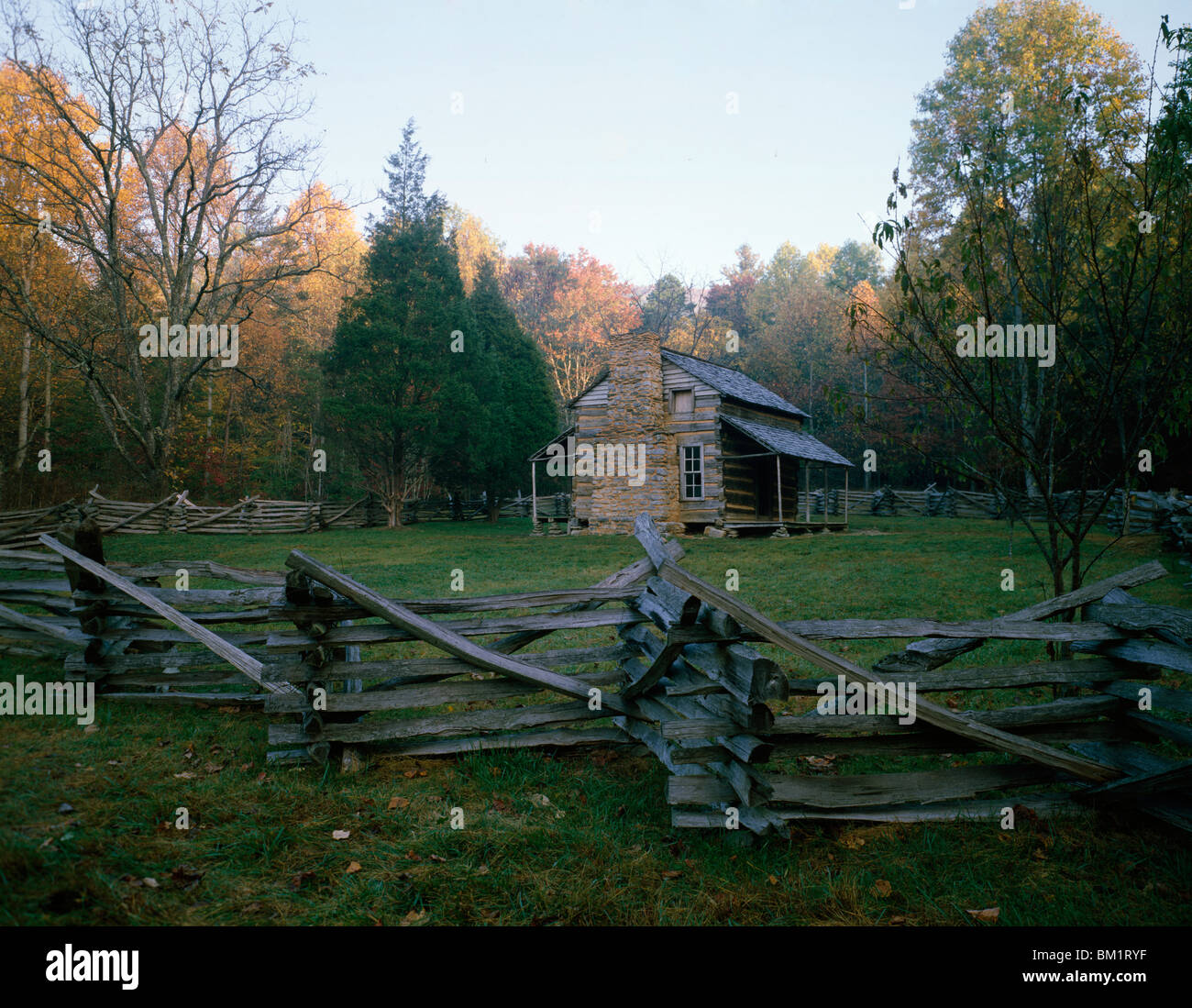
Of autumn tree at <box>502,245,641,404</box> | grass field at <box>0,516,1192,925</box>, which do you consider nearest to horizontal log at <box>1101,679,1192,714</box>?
grass field at <box>0,516,1192,925</box>

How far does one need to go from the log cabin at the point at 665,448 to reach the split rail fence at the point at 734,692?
18.0 metres

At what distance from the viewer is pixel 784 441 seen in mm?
24547

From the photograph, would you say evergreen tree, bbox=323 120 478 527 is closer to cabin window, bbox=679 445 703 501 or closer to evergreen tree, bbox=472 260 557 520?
evergreen tree, bbox=472 260 557 520

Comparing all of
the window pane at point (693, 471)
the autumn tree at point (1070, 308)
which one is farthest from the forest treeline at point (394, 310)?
the window pane at point (693, 471)

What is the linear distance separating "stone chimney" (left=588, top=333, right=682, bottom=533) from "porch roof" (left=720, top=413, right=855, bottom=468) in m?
2.41

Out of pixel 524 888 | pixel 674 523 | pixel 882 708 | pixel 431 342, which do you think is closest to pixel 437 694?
pixel 524 888

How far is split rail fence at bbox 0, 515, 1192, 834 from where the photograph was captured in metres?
3.68

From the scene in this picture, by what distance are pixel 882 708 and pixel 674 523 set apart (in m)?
19.4

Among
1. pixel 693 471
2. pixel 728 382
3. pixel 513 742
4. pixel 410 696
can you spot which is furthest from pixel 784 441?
pixel 410 696

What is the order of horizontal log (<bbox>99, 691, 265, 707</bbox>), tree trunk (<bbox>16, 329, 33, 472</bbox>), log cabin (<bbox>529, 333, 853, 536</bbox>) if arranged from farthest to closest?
1. log cabin (<bbox>529, 333, 853, 536</bbox>)
2. tree trunk (<bbox>16, 329, 33, 472</bbox>)
3. horizontal log (<bbox>99, 691, 265, 707</bbox>)

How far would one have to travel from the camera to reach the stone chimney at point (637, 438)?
76.5ft

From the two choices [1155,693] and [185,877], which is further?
[1155,693]

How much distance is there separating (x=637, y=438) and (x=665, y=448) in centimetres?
101

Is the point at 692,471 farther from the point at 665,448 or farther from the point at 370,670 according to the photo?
the point at 370,670
